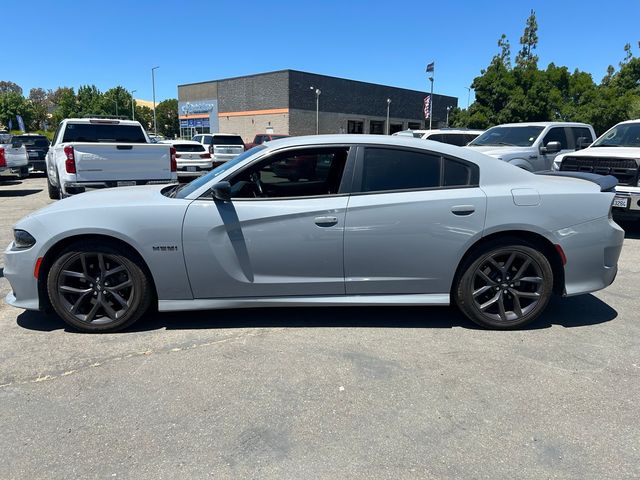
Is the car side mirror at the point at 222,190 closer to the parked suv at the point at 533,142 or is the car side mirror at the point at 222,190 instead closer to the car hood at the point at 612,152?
the car hood at the point at 612,152

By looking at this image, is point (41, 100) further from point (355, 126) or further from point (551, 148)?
point (551, 148)

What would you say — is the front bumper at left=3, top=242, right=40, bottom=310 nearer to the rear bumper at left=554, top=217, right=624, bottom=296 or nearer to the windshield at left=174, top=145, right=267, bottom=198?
the windshield at left=174, top=145, right=267, bottom=198

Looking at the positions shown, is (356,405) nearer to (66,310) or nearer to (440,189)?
(440,189)

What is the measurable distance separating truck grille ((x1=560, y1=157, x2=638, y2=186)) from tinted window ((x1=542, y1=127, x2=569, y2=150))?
2495 millimetres

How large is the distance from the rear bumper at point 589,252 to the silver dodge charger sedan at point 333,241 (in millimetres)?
11

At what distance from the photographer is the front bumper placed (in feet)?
12.4

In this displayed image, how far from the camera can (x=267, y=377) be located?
327cm

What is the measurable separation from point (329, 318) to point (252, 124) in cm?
4944

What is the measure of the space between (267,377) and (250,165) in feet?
5.65

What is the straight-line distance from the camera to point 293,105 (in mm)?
47688

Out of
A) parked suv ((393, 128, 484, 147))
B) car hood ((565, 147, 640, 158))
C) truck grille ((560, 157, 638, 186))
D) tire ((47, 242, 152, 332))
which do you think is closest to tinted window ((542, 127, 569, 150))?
car hood ((565, 147, 640, 158))

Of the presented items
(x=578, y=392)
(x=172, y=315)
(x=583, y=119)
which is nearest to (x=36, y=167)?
(x=172, y=315)

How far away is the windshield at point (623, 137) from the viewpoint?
8672mm

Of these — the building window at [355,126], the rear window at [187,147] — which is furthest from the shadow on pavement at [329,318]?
the building window at [355,126]
